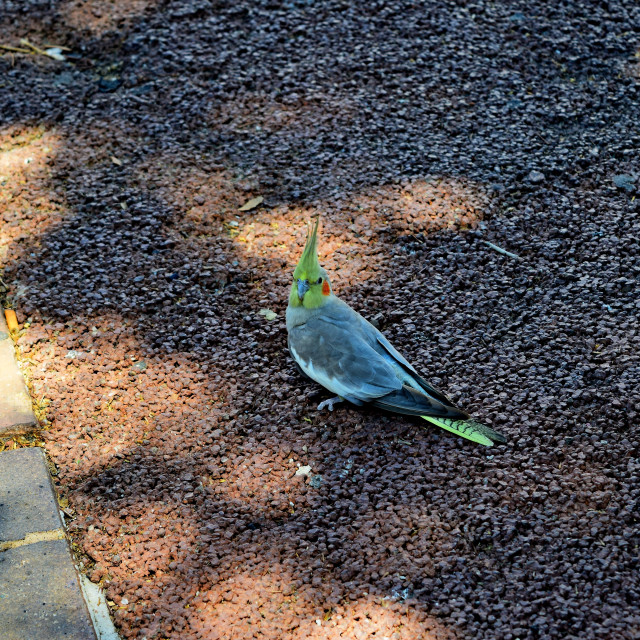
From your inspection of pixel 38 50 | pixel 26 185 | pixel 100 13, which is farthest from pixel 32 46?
pixel 26 185

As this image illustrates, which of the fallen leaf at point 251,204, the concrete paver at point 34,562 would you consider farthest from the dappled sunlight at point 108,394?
the fallen leaf at point 251,204

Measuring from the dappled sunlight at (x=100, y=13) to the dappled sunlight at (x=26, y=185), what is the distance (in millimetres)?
1087

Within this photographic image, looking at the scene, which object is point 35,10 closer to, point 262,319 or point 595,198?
point 262,319

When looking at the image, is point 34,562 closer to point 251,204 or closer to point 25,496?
point 25,496

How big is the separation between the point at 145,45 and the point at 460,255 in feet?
8.79

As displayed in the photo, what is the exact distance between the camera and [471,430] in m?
2.88

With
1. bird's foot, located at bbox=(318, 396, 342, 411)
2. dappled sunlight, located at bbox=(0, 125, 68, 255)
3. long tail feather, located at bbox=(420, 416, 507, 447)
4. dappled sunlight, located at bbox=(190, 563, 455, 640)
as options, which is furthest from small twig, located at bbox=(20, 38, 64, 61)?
dappled sunlight, located at bbox=(190, 563, 455, 640)

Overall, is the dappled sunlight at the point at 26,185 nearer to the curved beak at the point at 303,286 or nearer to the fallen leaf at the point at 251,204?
the fallen leaf at the point at 251,204

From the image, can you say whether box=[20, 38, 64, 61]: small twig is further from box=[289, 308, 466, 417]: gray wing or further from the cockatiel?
box=[289, 308, 466, 417]: gray wing

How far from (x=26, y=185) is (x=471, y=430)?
2762 mm

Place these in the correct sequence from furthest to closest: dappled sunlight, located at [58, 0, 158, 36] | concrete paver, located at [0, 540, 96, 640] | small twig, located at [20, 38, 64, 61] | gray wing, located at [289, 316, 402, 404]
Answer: dappled sunlight, located at [58, 0, 158, 36], small twig, located at [20, 38, 64, 61], gray wing, located at [289, 316, 402, 404], concrete paver, located at [0, 540, 96, 640]

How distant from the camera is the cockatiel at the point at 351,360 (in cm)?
288

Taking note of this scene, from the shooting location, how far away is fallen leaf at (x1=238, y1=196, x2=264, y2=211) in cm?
400

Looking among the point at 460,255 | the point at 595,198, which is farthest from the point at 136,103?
the point at 595,198
